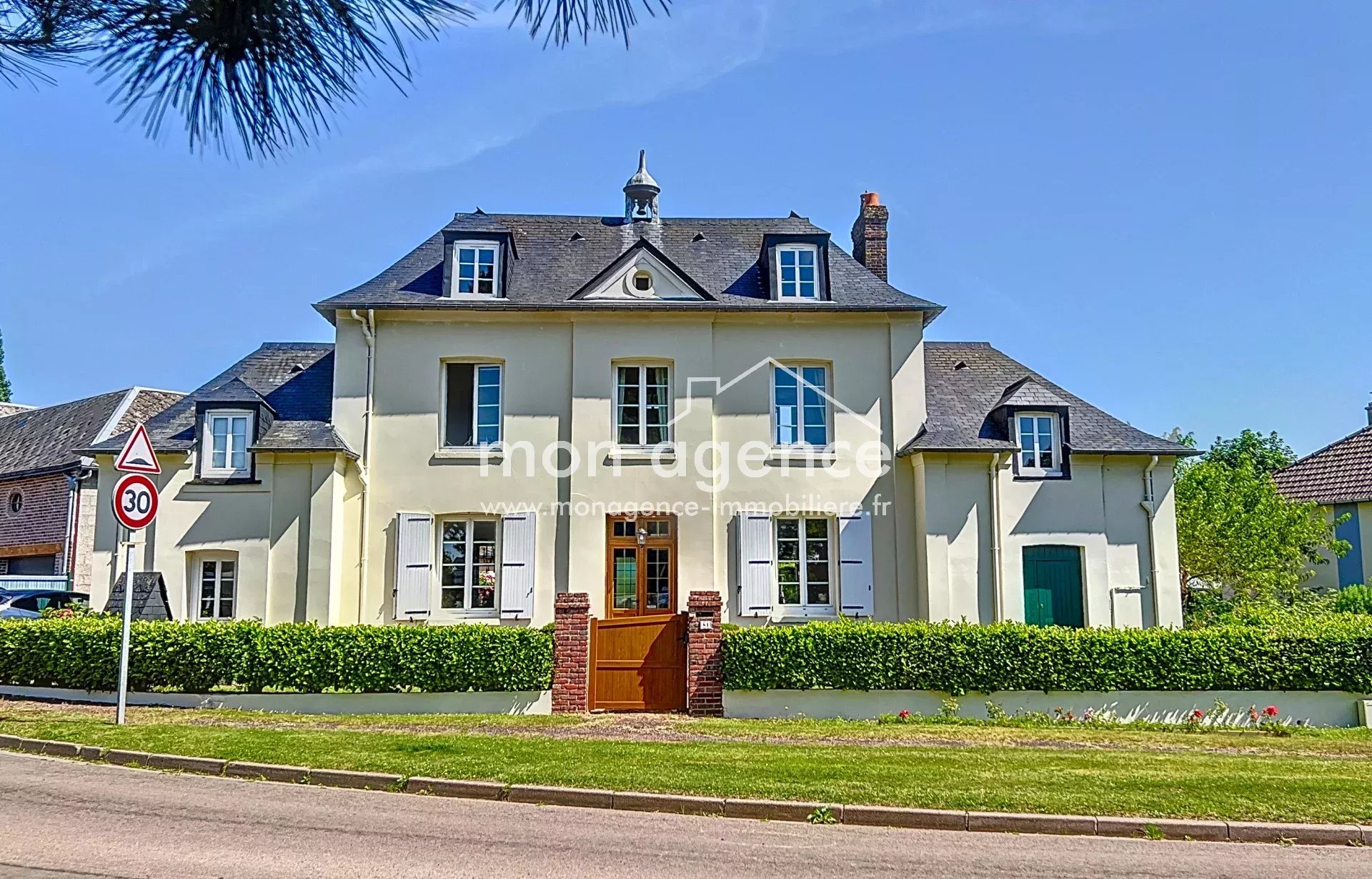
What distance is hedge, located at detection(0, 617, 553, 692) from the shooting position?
14.7m

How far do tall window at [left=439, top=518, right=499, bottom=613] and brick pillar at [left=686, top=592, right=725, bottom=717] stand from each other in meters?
4.63

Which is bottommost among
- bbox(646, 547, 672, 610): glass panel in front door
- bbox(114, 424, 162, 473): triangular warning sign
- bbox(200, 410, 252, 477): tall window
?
bbox(646, 547, 672, 610): glass panel in front door

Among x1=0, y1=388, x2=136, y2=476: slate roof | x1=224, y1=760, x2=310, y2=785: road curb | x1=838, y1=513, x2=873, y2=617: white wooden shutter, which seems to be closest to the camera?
x1=224, y1=760, x2=310, y2=785: road curb

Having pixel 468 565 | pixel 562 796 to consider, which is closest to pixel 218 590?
pixel 468 565

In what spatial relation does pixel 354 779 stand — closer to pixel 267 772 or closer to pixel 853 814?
pixel 267 772

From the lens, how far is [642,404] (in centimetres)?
1902

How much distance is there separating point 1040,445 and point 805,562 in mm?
5142

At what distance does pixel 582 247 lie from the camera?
822 inches

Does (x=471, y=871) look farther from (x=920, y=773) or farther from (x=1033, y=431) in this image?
(x=1033, y=431)

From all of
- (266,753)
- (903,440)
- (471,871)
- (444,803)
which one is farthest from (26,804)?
A: (903,440)

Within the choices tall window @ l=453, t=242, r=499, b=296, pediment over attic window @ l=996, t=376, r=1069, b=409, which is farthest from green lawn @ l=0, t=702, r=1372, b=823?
tall window @ l=453, t=242, r=499, b=296

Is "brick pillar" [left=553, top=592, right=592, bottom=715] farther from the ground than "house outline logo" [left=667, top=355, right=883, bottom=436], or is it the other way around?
"house outline logo" [left=667, top=355, right=883, bottom=436]

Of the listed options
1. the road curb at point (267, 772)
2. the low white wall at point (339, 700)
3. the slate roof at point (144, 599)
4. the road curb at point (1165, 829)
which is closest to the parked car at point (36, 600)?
the slate roof at point (144, 599)

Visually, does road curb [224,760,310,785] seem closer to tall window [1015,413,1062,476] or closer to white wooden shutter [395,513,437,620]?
white wooden shutter [395,513,437,620]
